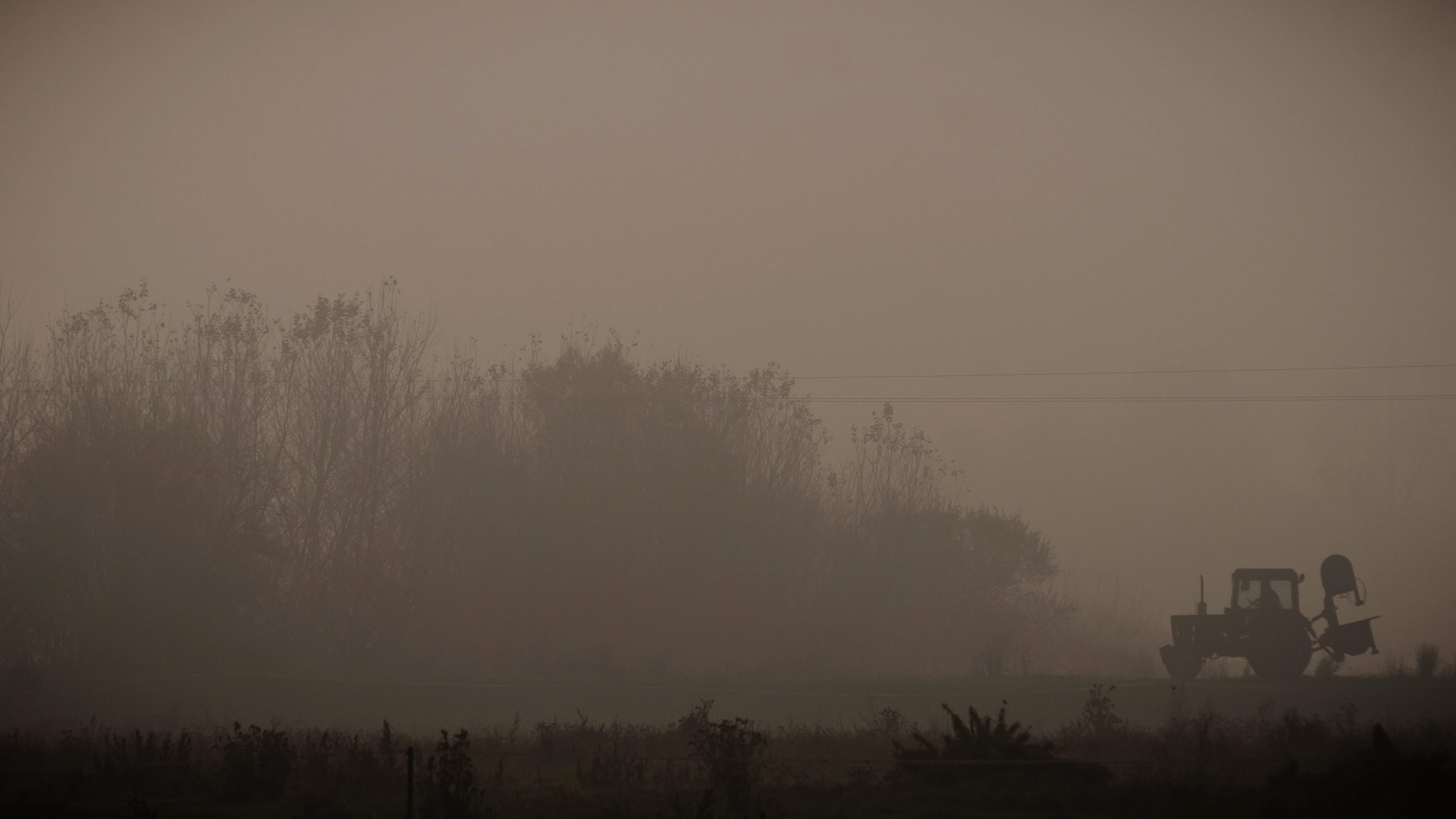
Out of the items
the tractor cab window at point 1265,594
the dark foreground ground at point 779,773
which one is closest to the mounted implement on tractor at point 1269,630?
the tractor cab window at point 1265,594

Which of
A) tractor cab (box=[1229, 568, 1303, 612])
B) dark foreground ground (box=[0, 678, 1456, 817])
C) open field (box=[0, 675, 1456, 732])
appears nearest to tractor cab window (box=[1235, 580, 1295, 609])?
tractor cab (box=[1229, 568, 1303, 612])

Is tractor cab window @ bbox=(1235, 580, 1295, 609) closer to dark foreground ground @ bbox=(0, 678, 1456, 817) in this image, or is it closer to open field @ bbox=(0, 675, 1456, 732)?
open field @ bbox=(0, 675, 1456, 732)

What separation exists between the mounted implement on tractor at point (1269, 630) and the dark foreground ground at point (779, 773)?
7768 millimetres

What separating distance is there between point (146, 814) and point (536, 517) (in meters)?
32.3

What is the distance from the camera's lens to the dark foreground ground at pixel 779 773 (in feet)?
42.1

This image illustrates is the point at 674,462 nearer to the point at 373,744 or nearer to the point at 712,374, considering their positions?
the point at 712,374

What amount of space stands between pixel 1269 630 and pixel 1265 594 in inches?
60.8

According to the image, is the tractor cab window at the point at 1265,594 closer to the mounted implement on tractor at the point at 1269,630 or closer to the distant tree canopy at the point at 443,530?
the mounted implement on tractor at the point at 1269,630

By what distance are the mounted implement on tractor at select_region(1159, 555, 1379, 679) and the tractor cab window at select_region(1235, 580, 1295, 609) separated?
0.05ft

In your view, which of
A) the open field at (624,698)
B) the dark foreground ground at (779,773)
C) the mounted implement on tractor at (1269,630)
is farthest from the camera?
the mounted implement on tractor at (1269,630)

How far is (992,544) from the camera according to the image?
59906 millimetres

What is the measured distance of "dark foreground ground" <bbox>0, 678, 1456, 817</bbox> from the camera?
12820mm

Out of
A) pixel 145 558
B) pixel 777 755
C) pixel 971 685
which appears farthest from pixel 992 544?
pixel 777 755

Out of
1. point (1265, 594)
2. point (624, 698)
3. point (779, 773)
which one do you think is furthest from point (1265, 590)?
point (779, 773)
